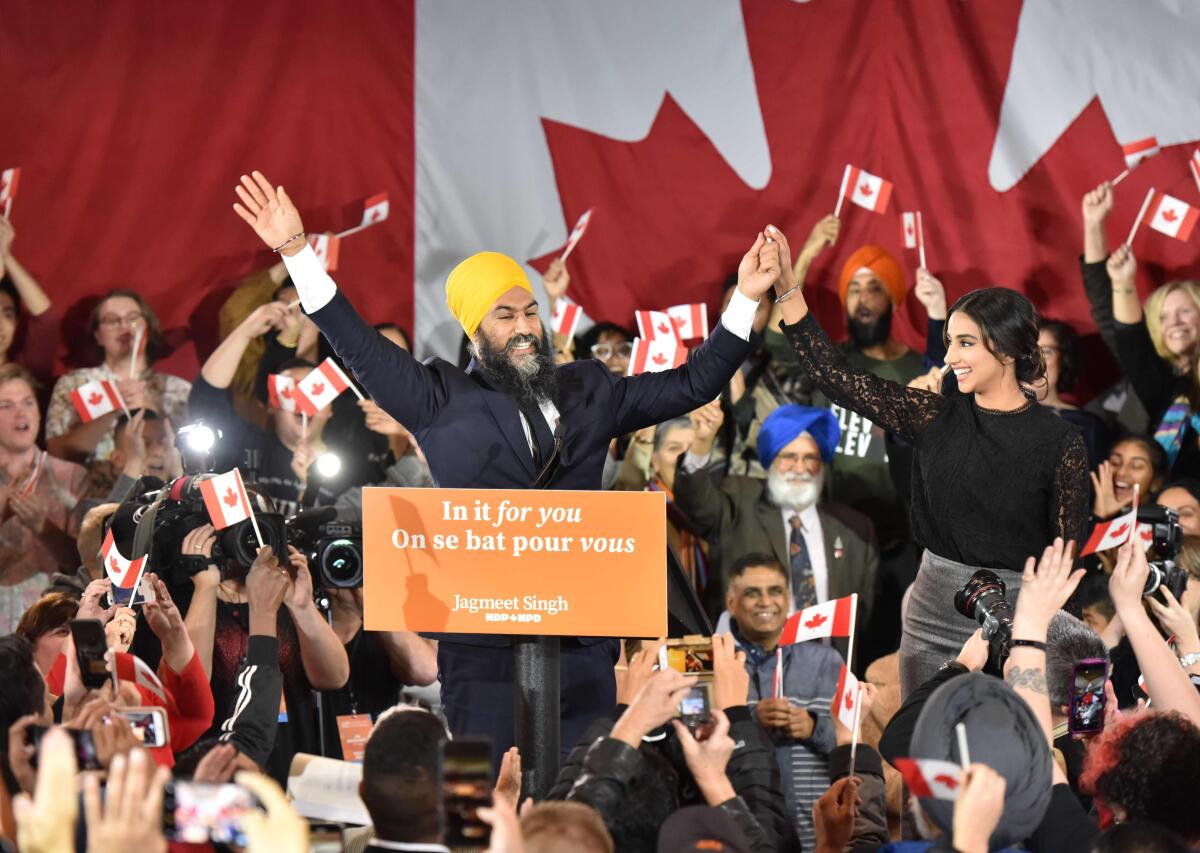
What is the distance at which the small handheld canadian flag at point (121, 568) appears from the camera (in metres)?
3.75

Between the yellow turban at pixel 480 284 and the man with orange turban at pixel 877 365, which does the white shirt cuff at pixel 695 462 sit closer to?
the man with orange turban at pixel 877 365

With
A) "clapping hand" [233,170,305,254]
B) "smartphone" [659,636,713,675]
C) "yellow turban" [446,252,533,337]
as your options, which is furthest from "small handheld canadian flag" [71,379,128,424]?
"smartphone" [659,636,713,675]

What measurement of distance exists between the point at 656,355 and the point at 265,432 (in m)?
2.15

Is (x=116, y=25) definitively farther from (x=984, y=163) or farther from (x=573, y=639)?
(x=573, y=639)

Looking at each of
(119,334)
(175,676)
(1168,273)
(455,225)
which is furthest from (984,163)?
(175,676)

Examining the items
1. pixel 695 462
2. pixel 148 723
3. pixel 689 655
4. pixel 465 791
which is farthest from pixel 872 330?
pixel 465 791

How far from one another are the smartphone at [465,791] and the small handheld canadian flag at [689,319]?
178 inches

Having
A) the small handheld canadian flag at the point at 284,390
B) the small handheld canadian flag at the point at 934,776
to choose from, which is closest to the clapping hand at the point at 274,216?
the small handheld canadian flag at the point at 934,776

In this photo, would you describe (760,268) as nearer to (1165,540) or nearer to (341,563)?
(341,563)

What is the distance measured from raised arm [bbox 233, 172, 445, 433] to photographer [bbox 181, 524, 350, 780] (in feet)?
2.40

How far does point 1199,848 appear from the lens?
2.46 meters

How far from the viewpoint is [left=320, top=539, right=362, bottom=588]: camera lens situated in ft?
13.2

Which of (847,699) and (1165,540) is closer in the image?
(847,699)

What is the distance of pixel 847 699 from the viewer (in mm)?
3250
